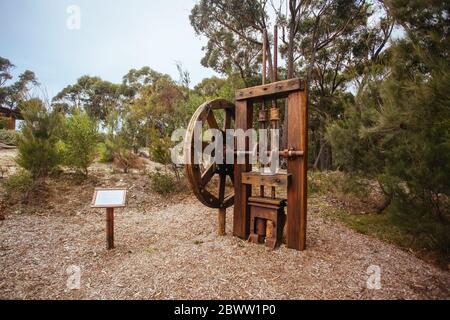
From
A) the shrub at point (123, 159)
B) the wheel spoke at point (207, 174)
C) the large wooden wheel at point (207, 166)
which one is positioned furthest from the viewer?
the shrub at point (123, 159)

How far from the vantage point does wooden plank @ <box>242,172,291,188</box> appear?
312 cm

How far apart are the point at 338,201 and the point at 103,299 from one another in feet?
16.7

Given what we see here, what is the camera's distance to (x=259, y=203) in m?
3.44

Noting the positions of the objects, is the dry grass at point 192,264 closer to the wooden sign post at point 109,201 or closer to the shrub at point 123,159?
the wooden sign post at point 109,201

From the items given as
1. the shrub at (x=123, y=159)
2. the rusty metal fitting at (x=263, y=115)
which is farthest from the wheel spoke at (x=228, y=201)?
the shrub at (x=123, y=159)

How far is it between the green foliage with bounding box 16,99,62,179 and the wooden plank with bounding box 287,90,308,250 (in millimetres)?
5307

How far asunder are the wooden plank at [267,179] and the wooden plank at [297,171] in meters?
0.09

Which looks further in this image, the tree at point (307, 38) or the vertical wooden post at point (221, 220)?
the tree at point (307, 38)

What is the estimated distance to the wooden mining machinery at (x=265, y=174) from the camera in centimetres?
307

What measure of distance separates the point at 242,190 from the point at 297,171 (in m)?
0.84

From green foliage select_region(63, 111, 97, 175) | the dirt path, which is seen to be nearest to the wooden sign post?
the dirt path

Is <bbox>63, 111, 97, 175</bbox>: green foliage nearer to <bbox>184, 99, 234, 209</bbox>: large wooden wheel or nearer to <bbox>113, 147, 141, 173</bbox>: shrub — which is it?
<bbox>113, 147, 141, 173</bbox>: shrub
